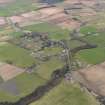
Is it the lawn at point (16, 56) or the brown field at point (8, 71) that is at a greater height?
the brown field at point (8, 71)

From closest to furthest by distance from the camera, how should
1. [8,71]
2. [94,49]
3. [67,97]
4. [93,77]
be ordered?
1. [67,97]
2. [93,77]
3. [8,71]
4. [94,49]

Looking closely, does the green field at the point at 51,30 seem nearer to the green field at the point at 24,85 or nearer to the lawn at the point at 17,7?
the lawn at the point at 17,7

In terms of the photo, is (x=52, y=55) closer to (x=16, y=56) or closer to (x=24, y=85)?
(x=16, y=56)

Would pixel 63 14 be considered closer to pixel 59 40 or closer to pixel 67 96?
pixel 59 40

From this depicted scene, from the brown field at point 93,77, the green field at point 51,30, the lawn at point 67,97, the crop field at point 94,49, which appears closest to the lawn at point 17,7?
the green field at point 51,30

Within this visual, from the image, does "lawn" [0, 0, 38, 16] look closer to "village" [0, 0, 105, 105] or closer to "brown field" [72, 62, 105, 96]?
"village" [0, 0, 105, 105]

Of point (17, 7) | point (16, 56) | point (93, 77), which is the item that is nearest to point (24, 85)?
point (93, 77)
